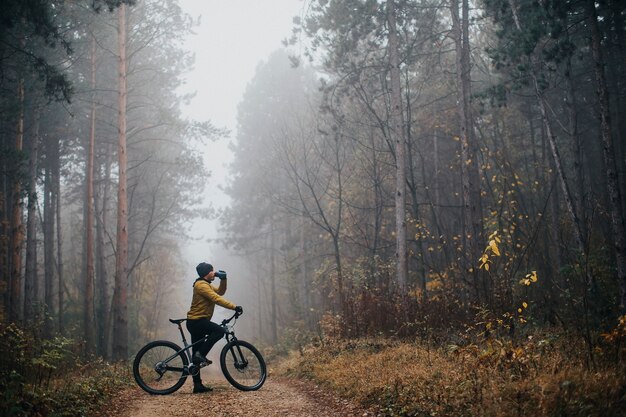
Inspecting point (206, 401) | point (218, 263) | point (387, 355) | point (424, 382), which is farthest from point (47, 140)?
point (218, 263)

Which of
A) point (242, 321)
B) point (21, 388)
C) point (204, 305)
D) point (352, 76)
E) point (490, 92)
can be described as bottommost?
point (242, 321)

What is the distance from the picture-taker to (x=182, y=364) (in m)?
7.93

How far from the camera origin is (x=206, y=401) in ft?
22.1

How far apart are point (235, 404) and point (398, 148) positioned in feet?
29.3

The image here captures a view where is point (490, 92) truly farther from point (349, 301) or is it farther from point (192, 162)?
point (192, 162)

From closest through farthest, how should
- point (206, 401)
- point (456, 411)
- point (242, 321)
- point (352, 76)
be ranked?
point (456, 411)
point (206, 401)
point (352, 76)
point (242, 321)

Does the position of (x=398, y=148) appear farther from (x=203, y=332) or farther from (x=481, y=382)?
(x=481, y=382)

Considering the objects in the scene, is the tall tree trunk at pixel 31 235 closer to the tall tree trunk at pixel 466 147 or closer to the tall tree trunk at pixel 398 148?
the tall tree trunk at pixel 398 148

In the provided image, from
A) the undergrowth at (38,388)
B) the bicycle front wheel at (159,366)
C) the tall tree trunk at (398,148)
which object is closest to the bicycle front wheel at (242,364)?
the bicycle front wheel at (159,366)

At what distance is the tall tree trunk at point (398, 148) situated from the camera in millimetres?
12836

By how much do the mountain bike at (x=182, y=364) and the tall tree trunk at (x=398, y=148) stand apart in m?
5.91

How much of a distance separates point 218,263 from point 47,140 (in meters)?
49.9

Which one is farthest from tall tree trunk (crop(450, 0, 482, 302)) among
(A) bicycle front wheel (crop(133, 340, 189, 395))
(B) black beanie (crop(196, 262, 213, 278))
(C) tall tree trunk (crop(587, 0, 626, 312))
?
(A) bicycle front wheel (crop(133, 340, 189, 395))

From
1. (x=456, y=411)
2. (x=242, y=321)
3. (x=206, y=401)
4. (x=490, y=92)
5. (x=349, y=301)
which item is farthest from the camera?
(x=242, y=321)
